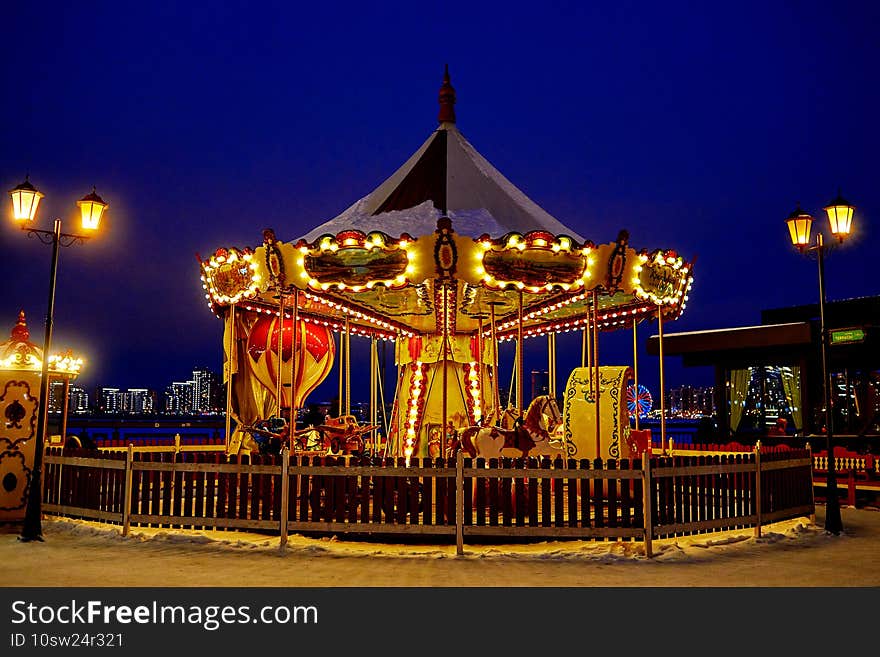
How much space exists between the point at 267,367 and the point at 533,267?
769cm

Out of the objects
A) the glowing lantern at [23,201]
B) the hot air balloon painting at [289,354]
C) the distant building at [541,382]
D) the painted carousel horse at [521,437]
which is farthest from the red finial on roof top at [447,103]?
the glowing lantern at [23,201]

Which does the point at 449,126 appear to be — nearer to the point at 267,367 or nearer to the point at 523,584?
the point at 267,367

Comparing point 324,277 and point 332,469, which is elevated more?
point 324,277

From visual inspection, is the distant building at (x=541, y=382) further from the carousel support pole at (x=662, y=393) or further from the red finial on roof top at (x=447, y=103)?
→ the red finial on roof top at (x=447, y=103)

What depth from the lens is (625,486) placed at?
27.2ft

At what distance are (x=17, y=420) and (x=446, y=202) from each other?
6956 mm

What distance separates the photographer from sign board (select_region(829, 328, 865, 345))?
21703mm

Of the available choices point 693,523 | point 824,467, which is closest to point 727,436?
point 824,467

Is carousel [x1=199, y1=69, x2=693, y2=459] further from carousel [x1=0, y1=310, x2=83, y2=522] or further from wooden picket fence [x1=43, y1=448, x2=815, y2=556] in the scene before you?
carousel [x1=0, y1=310, x2=83, y2=522]

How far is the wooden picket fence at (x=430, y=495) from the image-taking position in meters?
8.35

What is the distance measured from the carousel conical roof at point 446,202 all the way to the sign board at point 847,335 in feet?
40.1

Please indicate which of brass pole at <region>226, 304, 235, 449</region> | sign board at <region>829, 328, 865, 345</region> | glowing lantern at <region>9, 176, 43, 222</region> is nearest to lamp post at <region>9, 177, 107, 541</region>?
glowing lantern at <region>9, 176, 43, 222</region>

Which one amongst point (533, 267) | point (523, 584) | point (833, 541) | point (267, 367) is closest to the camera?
point (523, 584)

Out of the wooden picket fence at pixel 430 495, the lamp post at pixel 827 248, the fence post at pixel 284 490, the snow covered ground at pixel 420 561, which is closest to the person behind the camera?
the snow covered ground at pixel 420 561
